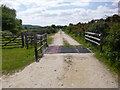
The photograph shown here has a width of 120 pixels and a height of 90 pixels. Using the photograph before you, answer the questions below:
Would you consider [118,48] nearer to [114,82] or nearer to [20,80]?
[114,82]

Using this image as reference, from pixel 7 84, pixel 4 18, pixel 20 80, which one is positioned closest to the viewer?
pixel 7 84

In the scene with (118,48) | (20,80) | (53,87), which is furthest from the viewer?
(118,48)

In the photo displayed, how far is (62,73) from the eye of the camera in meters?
4.81

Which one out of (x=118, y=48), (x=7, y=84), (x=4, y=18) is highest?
(x=4, y=18)

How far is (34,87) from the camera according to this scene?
376 cm

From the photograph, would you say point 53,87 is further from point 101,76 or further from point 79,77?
point 101,76

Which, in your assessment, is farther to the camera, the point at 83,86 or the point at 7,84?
the point at 7,84

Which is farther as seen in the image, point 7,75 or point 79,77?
point 7,75

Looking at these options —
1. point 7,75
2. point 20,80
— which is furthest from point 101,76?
point 7,75

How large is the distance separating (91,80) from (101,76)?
0.54 m

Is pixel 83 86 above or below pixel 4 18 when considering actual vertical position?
below

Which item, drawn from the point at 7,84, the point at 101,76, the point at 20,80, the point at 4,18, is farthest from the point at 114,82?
the point at 4,18

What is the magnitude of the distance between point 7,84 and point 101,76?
305cm

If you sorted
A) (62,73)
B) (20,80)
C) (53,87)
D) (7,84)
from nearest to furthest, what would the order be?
1. (53,87)
2. (7,84)
3. (20,80)
4. (62,73)
